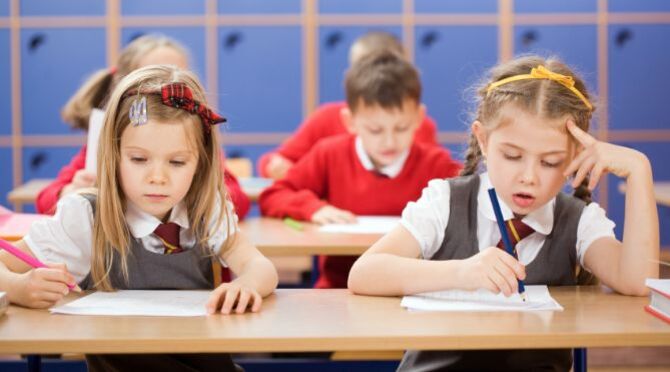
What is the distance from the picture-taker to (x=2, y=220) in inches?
101

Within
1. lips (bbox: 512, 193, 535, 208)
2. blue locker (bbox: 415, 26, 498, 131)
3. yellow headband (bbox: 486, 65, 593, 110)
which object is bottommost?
lips (bbox: 512, 193, 535, 208)

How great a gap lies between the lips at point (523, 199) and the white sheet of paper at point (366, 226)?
81 centimetres

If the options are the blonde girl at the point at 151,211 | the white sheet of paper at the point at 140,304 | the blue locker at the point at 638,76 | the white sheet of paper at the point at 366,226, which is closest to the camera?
the white sheet of paper at the point at 140,304

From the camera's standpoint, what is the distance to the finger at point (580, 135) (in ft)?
6.07

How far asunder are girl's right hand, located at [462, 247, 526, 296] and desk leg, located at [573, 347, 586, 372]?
0.64ft

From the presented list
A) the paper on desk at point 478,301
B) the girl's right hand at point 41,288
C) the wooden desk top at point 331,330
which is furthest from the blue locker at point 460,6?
the girl's right hand at point 41,288

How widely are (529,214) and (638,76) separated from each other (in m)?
3.90

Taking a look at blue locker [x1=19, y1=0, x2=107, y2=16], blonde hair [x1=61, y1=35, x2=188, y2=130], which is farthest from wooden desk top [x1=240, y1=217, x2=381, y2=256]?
blue locker [x1=19, y1=0, x2=107, y2=16]

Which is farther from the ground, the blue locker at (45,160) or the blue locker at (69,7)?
the blue locker at (69,7)

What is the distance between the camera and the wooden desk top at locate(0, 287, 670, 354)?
1.44 m

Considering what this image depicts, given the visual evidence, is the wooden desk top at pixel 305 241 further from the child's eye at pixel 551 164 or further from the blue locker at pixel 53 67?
the blue locker at pixel 53 67

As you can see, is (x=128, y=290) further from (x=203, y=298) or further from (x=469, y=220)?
(x=469, y=220)

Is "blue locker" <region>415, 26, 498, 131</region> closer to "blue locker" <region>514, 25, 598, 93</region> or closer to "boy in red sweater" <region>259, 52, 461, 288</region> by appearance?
"blue locker" <region>514, 25, 598, 93</region>

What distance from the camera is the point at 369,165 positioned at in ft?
10.4
